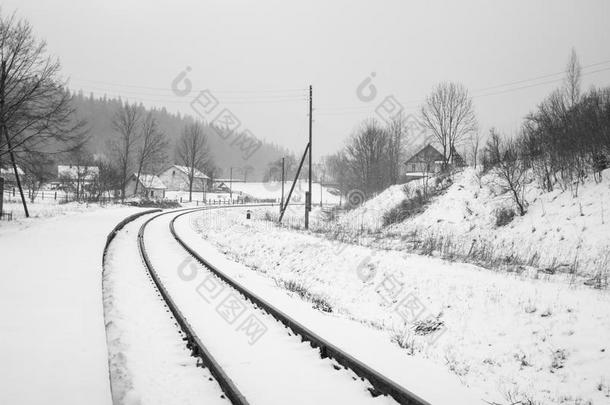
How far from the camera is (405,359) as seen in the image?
5.93m

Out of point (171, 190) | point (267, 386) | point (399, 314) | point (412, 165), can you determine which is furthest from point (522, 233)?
point (171, 190)

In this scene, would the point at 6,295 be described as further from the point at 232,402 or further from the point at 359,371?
the point at 359,371

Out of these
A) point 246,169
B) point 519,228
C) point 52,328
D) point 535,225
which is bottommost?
point 52,328

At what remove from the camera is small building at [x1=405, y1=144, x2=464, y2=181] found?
1449 inches

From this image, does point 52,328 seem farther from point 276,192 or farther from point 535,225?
point 276,192

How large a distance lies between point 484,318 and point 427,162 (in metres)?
32.3

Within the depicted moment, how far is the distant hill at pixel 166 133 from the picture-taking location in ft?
420

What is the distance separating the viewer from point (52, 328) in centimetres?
602

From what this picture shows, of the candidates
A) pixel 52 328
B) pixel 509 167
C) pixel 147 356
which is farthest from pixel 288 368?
pixel 509 167

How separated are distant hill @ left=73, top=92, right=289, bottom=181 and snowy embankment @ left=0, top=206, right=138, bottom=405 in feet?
365

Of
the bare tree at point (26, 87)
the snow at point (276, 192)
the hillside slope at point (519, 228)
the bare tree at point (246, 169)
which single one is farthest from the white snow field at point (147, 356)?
the bare tree at point (246, 169)

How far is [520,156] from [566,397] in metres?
18.2

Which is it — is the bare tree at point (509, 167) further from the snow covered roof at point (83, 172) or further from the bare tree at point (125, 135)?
the snow covered roof at point (83, 172)

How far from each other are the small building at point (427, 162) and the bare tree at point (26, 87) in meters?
28.5
